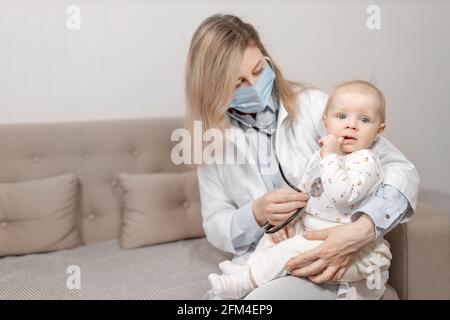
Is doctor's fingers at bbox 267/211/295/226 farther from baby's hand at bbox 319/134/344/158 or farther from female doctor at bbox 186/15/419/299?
baby's hand at bbox 319/134/344/158

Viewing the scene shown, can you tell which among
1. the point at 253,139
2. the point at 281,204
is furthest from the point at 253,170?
the point at 281,204

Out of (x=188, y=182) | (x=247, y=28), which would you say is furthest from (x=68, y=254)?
(x=247, y=28)

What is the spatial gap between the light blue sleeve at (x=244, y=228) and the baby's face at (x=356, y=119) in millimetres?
311

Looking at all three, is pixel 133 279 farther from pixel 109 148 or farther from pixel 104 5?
pixel 104 5

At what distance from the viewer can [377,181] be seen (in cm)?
129

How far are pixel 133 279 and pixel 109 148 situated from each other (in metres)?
0.53

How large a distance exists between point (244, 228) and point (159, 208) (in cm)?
52

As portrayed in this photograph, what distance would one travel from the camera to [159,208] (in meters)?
1.92

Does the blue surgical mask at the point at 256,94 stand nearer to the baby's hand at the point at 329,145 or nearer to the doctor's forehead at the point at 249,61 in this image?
the doctor's forehead at the point at 249,61

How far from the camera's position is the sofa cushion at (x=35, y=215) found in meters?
1.83

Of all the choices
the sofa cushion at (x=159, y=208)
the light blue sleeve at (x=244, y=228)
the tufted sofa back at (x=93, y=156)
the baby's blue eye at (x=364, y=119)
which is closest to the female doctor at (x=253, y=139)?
the light blue sleeve at (x=244, y=228)

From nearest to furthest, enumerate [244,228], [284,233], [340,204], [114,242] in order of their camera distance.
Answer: [340,204]
[284,233]
[244,228]
[114,242]

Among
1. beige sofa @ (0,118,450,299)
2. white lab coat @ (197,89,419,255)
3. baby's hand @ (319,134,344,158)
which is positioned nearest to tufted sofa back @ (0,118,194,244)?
beige sofa @ (0,118,450,299)

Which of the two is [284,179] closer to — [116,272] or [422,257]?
[422,257]
